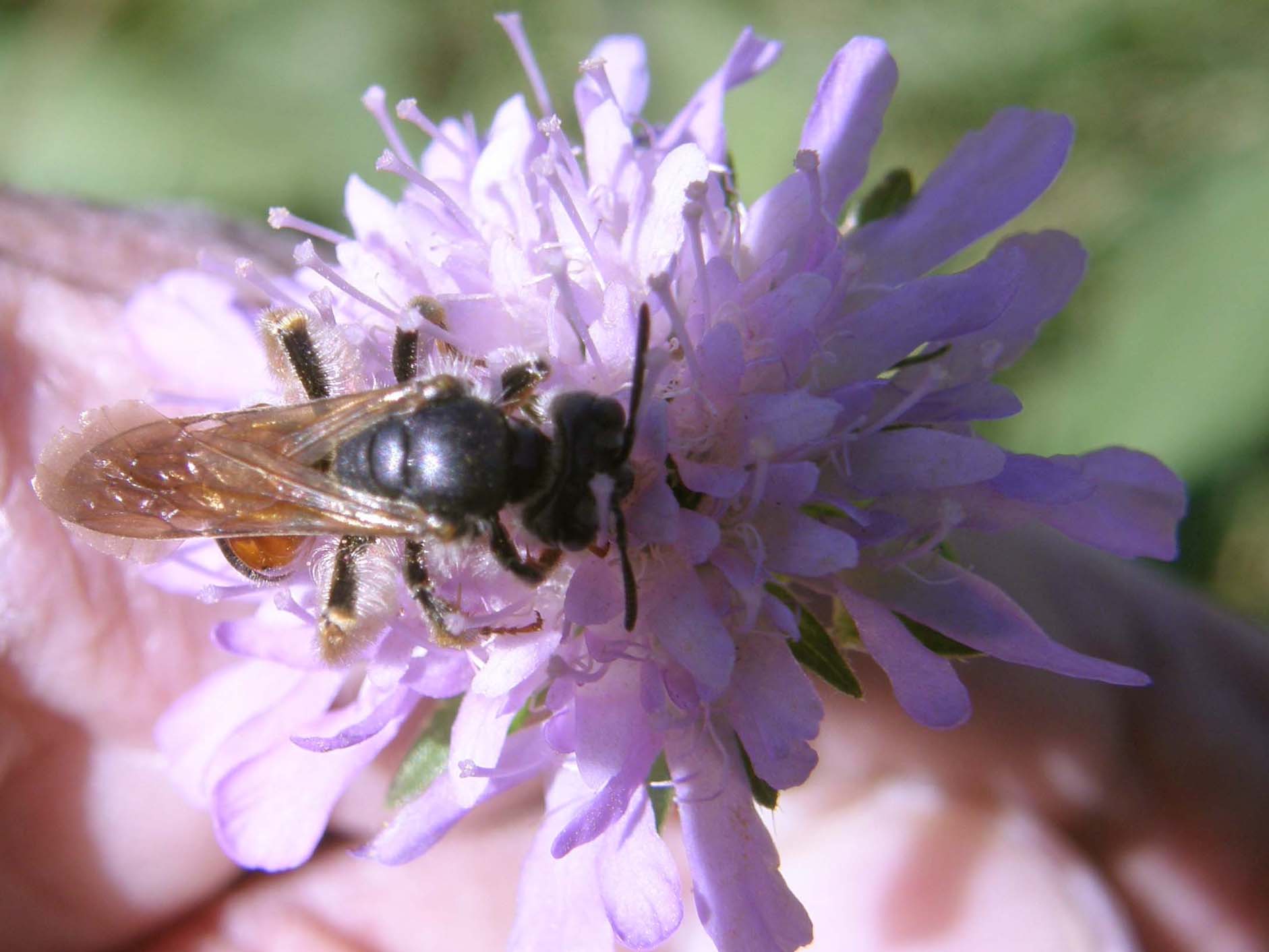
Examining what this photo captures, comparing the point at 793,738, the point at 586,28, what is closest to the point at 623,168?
the point at 793,738

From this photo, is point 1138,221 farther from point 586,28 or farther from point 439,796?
point 439,796

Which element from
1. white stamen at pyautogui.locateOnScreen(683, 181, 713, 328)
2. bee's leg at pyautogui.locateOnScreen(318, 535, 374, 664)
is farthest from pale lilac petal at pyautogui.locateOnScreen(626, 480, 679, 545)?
bee's leg at pyautogui.locateOnScreen(318, 535, 374, 664)

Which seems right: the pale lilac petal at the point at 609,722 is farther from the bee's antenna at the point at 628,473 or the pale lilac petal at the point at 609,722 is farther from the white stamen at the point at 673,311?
the white stamen at the point at 673,311

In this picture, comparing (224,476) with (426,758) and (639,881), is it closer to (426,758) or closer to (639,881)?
(426,758)

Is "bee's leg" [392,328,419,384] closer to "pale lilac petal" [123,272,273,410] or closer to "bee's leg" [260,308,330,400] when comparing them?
"bee's leg" [260,308,330,400]

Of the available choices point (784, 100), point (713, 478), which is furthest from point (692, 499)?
point (784, 100)

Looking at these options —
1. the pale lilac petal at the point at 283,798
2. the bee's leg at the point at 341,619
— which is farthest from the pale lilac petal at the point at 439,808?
the bee's leg at the point at 341,619
